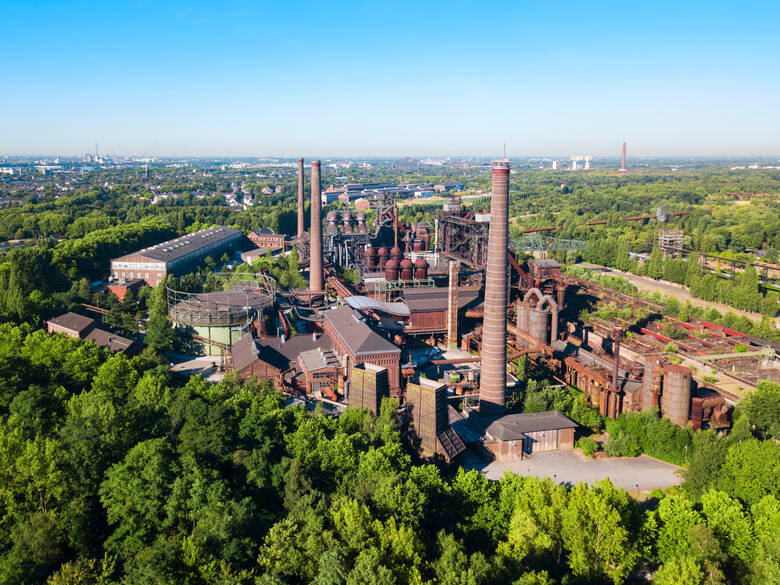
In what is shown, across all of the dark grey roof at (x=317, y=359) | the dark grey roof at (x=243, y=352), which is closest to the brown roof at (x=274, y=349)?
the dark grey roof at (x=243, y=352)

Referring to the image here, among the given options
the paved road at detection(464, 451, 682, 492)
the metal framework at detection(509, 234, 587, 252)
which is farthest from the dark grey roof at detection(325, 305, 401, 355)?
the metal framework at detection(509, 234, 587, 252)

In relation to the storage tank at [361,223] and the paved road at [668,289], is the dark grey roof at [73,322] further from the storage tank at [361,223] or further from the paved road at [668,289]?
the paved road at [668,289]

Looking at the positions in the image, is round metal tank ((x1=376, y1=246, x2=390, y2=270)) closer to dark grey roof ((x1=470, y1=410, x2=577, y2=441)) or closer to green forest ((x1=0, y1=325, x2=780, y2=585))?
dark grey roof ((x1=470, y1=410, x2=577, y2=441))

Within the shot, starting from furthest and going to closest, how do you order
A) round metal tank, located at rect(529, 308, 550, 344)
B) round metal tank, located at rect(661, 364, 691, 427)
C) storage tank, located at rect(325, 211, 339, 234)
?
storage tank, located at rect(325, 211, 339, 234)
round metal tank, located at rect(529, 308, 550, 344)
round metal tank, located at rect(661, 364, 691, 427)

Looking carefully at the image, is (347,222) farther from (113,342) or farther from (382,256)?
(113,342)

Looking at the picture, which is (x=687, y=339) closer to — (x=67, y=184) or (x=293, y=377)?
(x=293, y=377)

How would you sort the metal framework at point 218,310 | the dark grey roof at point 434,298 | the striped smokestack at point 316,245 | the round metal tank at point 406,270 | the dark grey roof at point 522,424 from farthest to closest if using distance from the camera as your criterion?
1. the round metal tank at point 406,270
2. the striped smokestack at point 316,245
3. the dark grey roof at point 434,298
4. the metal framework at point 218,310
5. the dark grey roof at point 522,424
